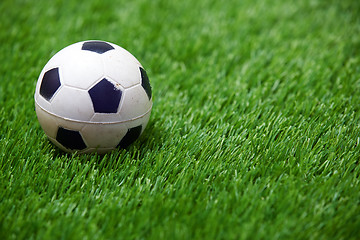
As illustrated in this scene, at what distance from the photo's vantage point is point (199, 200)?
88.7 inches

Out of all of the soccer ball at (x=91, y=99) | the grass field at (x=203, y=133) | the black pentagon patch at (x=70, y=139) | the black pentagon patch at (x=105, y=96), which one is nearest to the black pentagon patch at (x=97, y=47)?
the soccer ball at (x=91, y=99)

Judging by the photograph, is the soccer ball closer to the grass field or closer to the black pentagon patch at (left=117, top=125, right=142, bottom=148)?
the black pentagon patch at (left=117, top=125, right=142, bottom=148)

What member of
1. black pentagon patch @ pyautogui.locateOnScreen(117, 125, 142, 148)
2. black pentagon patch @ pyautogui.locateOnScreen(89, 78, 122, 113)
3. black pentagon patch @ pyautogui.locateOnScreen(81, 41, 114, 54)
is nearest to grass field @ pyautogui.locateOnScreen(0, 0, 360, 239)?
black pentagon patch @ pyautogui.locateOnScreen(117, 125, 142, 148)

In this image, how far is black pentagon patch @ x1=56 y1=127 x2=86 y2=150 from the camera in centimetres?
237

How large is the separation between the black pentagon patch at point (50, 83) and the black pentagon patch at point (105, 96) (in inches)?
9.0

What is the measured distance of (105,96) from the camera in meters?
2.31

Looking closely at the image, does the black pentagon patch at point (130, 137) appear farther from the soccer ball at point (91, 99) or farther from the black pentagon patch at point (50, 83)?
the black pentagon patch at point (50, 83)

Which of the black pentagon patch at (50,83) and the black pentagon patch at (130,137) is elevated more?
the black pentagon patch at (50,83)

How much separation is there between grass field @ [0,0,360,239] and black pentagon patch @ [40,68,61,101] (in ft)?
1.32

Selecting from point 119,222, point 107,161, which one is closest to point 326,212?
point 119,222

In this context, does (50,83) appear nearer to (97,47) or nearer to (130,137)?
(97,47)

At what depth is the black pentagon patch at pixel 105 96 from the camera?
2293 millimetres

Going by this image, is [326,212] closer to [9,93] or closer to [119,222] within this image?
[119,222]

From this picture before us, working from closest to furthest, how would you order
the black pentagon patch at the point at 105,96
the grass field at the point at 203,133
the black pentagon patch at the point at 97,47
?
the grass field at the point at 203,133, the black pentagon patch at the point at 105,96, the black pentagon patch at the point at 97,47
